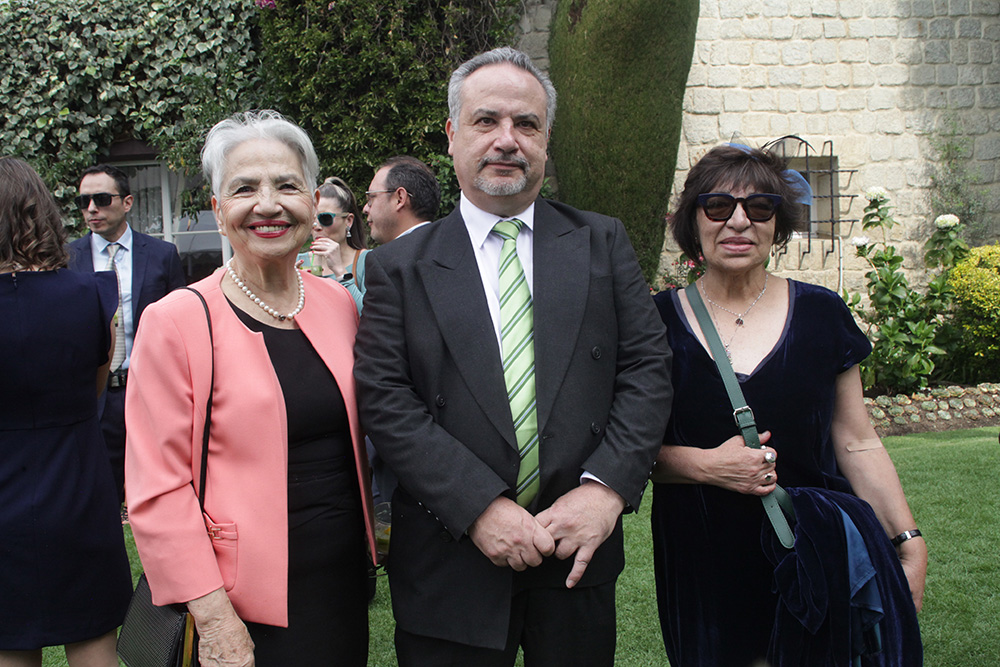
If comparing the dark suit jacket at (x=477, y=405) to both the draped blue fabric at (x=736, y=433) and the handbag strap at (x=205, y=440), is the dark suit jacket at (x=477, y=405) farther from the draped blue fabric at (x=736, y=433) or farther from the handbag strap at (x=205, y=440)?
the handbag strap at (x=205, y=440)

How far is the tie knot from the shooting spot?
212cm

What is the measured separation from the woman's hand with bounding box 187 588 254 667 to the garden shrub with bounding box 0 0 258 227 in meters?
7.63

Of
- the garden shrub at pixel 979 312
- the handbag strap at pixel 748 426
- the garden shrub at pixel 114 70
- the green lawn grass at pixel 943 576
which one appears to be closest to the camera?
the handbag strap at pixel 748 426

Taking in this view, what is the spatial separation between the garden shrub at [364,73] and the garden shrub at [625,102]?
131cm

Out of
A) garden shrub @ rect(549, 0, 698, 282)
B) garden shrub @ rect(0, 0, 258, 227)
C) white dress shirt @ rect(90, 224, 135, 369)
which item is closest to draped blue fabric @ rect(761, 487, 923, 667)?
white dress shirt @ rect(90, 224, 135, 369)

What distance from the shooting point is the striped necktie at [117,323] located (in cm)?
475

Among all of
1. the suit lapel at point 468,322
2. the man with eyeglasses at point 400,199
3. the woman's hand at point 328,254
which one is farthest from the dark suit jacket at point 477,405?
the woman's hand at point 328,254

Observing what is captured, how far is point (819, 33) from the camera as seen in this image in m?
Answer: 8.99

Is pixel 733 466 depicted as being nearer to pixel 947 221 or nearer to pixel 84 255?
pixel 84 255

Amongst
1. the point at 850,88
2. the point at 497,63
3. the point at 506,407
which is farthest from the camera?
the point at 850,88

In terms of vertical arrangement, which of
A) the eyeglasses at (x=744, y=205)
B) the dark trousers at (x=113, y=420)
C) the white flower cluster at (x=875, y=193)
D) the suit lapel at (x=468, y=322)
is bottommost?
the dark trousers at (x=113, y=420)

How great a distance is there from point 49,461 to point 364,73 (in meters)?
6.32

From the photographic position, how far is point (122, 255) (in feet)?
16.3

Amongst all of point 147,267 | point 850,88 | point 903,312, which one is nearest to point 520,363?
point 147,267
